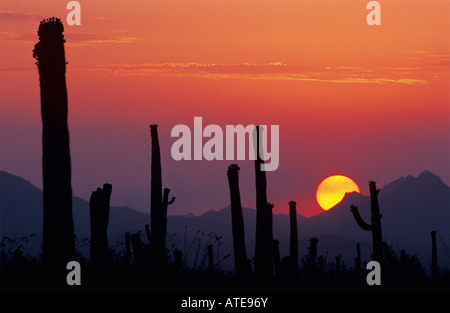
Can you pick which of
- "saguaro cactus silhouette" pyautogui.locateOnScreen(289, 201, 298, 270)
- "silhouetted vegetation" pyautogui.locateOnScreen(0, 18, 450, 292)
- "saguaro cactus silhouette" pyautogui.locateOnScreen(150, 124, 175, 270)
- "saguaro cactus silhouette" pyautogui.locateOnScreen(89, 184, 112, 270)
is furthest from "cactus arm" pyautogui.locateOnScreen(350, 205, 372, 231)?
"saguaro cactus silhouette" pyautogui.locateOnScreen(89, 184, 112, 270)

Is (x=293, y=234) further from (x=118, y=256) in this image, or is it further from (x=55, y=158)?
(x=55, y=158)

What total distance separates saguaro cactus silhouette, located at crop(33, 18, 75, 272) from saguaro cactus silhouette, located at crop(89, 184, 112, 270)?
1484mm

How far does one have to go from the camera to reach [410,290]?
17891 millimetres

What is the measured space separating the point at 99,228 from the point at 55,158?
248cm

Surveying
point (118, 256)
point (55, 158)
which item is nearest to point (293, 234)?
point (118, 256)

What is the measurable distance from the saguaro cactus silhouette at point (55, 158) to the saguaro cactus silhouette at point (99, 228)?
1484 mm

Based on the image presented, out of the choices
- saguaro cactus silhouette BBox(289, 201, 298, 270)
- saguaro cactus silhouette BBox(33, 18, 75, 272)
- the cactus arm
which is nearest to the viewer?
saguaro cactus silhouette BBox(33, 18, 75, 272)

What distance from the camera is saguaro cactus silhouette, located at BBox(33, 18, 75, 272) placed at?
14.4 meters

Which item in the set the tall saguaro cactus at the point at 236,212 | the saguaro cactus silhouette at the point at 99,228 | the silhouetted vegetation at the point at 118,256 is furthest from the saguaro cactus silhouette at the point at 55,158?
the tall saguaro cactus at the point at 236,212

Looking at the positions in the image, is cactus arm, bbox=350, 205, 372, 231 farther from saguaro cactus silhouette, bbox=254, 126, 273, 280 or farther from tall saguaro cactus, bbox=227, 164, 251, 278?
tall saguaro cactus, bbox=227, 164, 251, 278
